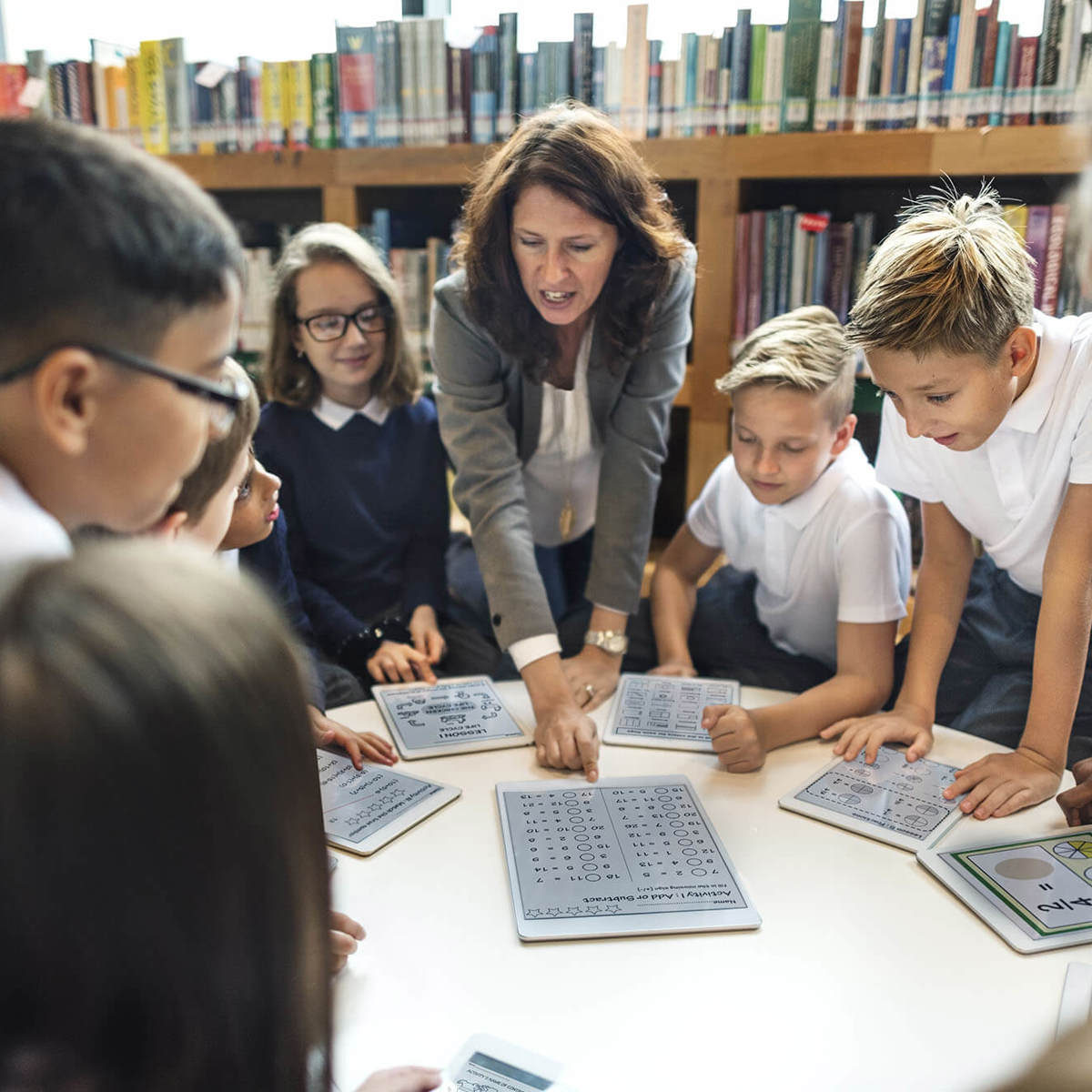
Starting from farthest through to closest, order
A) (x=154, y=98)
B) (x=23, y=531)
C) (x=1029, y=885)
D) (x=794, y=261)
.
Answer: (x=154, y=98)
(x=794, y=261)
(x=1029, y=885)
(x=23, y=531)

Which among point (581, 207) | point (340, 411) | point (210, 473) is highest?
point (581, 207)

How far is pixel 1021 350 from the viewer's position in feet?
3.99

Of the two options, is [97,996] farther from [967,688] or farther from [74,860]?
[967,688]

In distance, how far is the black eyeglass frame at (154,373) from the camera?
559 mm

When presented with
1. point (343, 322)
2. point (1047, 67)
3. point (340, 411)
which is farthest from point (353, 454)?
point (1047, 67)

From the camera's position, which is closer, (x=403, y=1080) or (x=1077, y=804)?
(x=403, y=1080)

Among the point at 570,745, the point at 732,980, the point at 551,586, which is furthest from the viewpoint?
the point at 551,586

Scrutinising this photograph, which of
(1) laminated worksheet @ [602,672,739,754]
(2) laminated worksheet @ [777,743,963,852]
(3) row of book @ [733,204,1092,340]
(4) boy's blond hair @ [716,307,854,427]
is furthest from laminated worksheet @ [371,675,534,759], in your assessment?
(3) row of book @ [733,204,1092,340]

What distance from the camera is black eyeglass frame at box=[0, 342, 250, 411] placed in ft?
1.83

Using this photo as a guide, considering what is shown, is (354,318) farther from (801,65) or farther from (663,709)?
(801,65)

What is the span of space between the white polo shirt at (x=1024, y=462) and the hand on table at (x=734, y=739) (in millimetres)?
483

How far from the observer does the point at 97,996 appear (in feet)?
1.38

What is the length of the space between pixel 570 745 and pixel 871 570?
21.3 inches

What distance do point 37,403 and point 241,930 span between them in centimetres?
31
